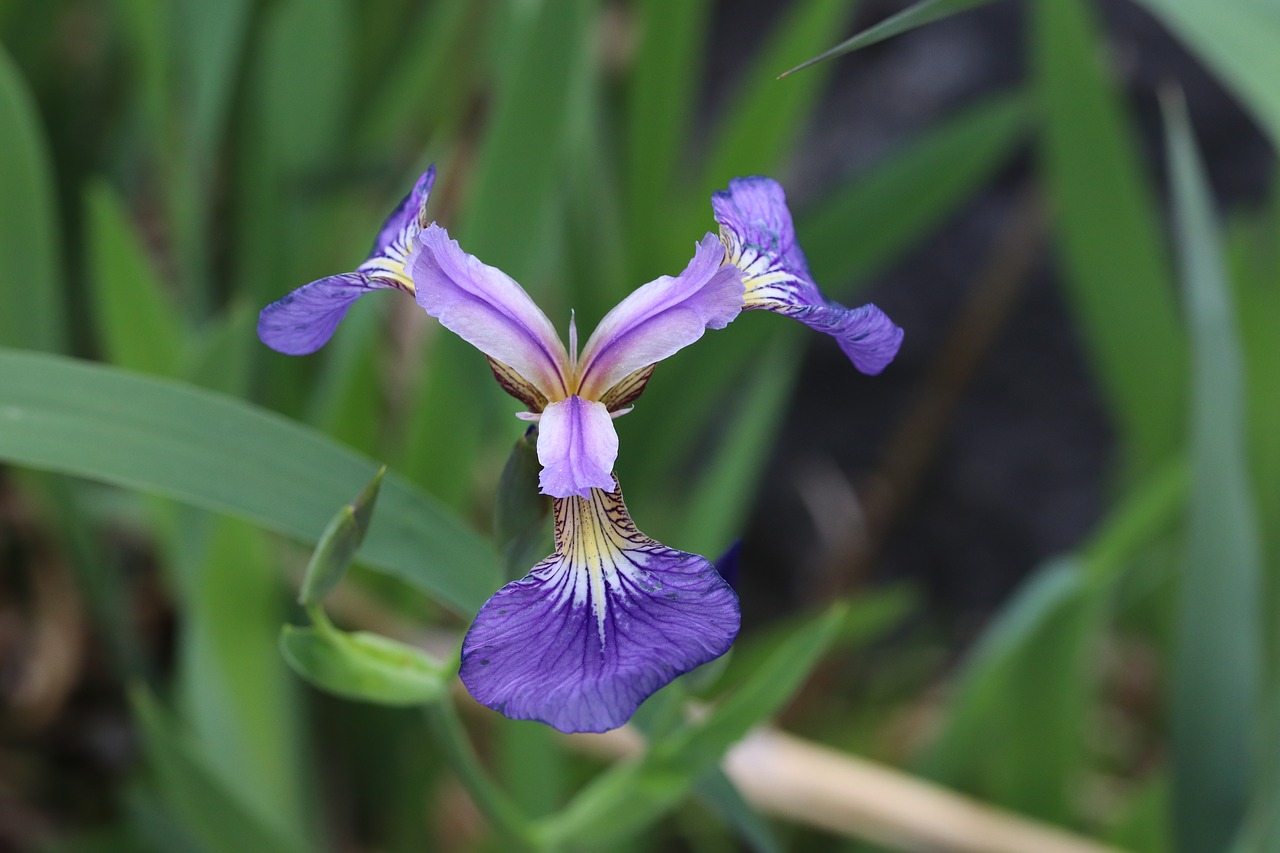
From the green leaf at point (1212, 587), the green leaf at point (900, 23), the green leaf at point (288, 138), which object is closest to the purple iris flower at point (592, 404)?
the green leaf at point (900, 23)

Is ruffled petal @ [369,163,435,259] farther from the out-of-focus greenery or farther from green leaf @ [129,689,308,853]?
green leaf @ [129,689,308,853]

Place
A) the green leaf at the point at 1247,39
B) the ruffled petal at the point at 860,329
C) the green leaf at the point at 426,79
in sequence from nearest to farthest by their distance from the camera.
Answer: the ruffled petal at the point at 860,329
the green leaf at the point at 1247,39
the green leaf at the point at 426,79

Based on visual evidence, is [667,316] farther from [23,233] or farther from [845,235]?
[845,235]

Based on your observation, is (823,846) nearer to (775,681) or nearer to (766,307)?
(775,681)

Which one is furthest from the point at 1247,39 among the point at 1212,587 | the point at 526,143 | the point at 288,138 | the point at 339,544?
the point at 288,138

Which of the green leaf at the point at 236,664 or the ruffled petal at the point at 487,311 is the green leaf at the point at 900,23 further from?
the green leaf at the point at 236,664

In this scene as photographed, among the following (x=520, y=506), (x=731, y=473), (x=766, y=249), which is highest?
(x=731, y=473)

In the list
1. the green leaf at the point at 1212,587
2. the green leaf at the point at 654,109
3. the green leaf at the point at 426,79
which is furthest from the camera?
the green leaf at the point at 426,79

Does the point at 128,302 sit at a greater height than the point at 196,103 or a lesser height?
lesser
